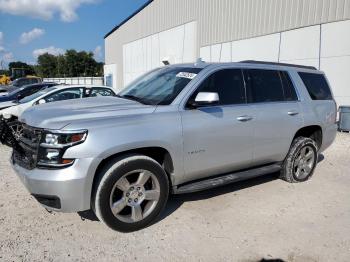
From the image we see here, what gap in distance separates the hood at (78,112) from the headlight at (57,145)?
0.08 m

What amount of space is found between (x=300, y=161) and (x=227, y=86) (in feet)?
6.97

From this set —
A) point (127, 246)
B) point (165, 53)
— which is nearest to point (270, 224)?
point (127, 246)

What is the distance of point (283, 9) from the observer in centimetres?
1342

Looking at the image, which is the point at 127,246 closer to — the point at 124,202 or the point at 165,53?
the point at 124,202

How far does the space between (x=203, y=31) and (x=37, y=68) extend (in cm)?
8198

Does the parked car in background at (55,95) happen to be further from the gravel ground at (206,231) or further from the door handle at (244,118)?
the door handle at (244,118)

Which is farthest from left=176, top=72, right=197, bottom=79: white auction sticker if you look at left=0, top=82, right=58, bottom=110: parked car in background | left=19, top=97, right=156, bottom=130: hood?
left=0, top=82, right=58, bottom=110: parked car in background

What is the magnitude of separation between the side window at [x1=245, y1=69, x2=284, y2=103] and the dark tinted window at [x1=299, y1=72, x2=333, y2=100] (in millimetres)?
717

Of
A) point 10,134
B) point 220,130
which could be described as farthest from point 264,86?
point 10,134

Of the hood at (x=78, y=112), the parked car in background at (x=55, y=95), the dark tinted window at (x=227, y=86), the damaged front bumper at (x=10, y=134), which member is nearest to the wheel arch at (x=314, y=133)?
the dark tinted window at (x=227, y=86)

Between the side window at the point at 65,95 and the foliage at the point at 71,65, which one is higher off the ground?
the foliage at the point at 71,65

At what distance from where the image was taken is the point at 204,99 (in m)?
3.88

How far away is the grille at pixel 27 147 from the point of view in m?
3.43

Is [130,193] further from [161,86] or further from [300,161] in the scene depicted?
[300,161]
